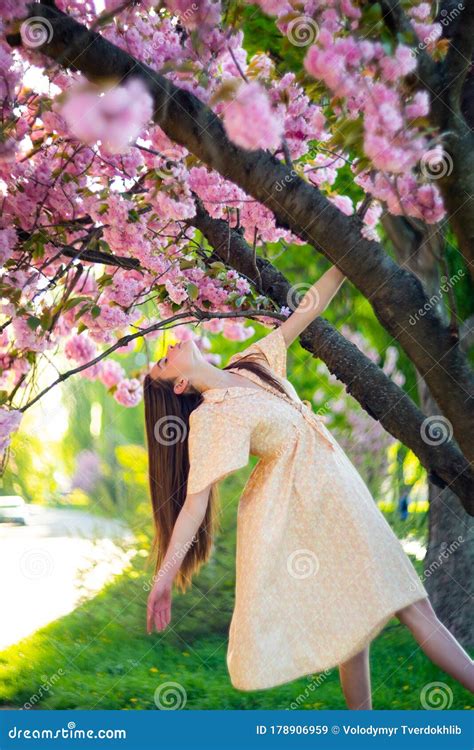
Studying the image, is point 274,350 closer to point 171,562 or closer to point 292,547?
point 292,547

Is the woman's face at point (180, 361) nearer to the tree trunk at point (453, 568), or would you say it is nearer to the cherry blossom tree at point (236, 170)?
the cherry blossom tree at point (236, 170)

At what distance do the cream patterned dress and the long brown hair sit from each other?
5.8 inches

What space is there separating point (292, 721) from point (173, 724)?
356 millimetres

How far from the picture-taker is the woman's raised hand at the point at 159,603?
1.97m

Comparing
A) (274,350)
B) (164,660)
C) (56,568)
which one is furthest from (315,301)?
(56,568)

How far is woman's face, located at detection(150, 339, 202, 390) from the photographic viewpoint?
7.26ft

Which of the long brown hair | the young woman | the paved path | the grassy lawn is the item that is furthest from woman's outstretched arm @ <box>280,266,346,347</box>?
the paved path

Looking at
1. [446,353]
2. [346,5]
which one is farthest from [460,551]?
[346,5]

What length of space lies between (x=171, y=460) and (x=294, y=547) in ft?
1.34

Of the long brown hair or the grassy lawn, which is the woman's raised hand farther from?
the grassy lawn

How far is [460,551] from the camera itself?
12.8 ft

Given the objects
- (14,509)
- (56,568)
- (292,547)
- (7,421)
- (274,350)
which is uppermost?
(274,350)

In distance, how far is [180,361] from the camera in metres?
2.21

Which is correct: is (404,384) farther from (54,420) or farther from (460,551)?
(54,420)
